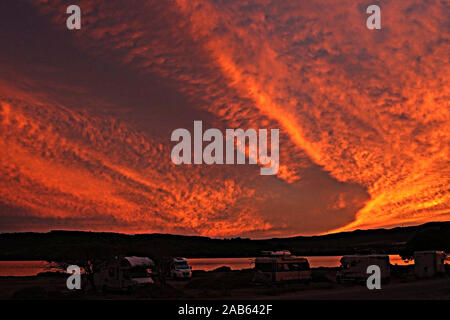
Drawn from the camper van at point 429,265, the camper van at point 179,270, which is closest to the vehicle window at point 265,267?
the camper van at point 179,270

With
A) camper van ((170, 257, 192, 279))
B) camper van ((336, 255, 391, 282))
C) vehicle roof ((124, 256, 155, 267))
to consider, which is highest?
vehicle roof ((124, 256, 155, 267))

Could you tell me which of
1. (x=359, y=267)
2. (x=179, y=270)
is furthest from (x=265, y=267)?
(x=179, y=270)

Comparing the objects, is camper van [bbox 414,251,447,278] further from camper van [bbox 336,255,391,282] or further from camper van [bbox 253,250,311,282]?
camper van [bbox 253,250,311,282]

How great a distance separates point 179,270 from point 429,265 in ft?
91.3

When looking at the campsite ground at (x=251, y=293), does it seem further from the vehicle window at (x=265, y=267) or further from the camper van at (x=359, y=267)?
the vehicle window at (x=265, y=267)

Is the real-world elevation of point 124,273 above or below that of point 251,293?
above

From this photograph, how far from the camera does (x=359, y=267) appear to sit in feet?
152

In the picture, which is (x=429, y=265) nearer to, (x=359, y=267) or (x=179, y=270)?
(x=359, y=267)

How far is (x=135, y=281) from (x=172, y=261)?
18.7 metres

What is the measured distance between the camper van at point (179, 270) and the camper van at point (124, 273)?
54.2ft

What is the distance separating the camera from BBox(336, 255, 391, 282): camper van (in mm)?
45994

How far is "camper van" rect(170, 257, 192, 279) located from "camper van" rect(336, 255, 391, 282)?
1769cm

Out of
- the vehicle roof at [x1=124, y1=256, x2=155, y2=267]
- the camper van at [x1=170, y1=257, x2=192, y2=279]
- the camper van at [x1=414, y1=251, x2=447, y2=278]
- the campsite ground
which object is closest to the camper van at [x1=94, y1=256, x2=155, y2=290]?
the vehicle roof at [x1=124, y1=256, x2=155, y2=267]
